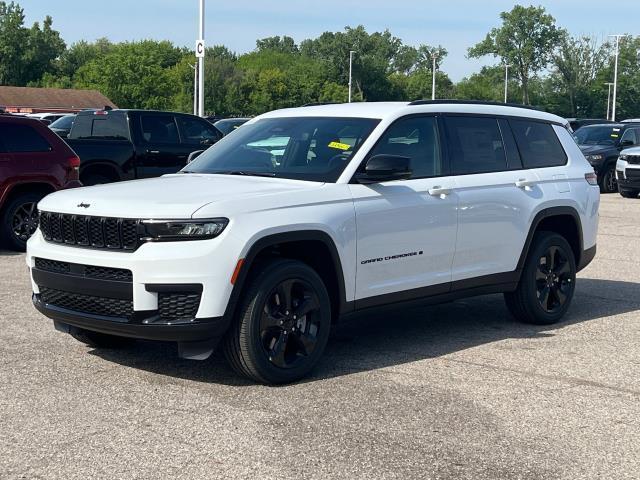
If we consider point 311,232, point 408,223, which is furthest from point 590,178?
point 311,232

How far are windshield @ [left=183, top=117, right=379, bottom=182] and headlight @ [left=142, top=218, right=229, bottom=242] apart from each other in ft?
3.49

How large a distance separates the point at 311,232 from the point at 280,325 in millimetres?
607

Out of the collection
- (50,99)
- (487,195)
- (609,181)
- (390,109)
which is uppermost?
(50,99)

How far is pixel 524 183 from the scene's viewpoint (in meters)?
7.70

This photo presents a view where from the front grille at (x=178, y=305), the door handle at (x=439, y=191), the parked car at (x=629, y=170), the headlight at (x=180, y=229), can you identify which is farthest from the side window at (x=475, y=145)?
the parked car at (x=629, y=170)

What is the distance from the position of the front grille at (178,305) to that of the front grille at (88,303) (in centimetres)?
19

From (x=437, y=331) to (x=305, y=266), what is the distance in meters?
2.03

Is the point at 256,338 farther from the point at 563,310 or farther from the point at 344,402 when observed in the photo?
the point at 563,310

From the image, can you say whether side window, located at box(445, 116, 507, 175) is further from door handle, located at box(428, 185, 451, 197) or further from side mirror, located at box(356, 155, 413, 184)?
side mirror, located at box(356, 155, 413, 184)

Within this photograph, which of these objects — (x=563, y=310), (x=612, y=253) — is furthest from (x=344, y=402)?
(x=612, y=253)

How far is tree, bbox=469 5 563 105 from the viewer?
377ft

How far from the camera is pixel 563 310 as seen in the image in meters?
8.10

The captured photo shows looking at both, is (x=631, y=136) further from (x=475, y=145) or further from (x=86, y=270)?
(x=86, y=270)

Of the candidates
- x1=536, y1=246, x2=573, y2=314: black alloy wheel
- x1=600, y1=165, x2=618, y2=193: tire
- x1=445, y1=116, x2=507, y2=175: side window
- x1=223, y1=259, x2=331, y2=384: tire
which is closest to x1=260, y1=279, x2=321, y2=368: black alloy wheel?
x1=223, y1=259, x2=331, y2=384: tire
